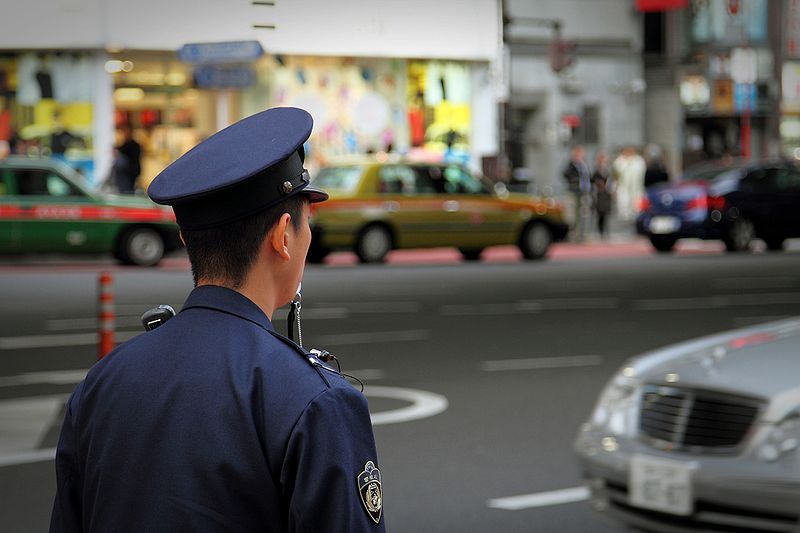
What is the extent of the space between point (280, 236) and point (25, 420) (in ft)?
24.9

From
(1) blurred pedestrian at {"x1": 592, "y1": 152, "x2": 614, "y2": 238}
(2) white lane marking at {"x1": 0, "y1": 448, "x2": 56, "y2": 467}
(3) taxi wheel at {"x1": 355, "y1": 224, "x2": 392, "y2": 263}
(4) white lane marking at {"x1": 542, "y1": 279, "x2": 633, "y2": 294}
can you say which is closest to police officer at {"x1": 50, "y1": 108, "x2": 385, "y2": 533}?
(2) white lane marking at {"x1": 0, "y1": 448, "x2": 56, "y2": 467}

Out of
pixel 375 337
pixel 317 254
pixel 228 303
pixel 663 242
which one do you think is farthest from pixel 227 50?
pixel 663 242

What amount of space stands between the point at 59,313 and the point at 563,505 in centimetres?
961

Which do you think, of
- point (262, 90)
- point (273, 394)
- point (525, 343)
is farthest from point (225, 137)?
point (525, 343)

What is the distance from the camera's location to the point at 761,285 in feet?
63.4

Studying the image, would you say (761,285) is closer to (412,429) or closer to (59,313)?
(59,313)

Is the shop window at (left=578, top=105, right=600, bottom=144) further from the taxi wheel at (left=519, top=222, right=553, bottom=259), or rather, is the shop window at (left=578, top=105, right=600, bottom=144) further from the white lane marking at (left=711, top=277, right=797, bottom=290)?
the white lane marking at (left=711, top=277, right=797, bottom=290)

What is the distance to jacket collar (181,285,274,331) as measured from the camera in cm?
201

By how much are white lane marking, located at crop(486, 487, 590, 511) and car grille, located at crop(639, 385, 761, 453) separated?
115 cm

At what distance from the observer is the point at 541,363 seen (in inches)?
465

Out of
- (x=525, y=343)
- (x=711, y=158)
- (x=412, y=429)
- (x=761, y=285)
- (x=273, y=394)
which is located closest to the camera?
(x=273, y=394)

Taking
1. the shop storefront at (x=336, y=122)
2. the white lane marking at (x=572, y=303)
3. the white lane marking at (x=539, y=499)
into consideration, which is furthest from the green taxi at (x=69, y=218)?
the white lane marking at (x=539, y=499)

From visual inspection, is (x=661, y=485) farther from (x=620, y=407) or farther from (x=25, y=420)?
(x=25, y=420)

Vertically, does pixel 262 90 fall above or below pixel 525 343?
above
